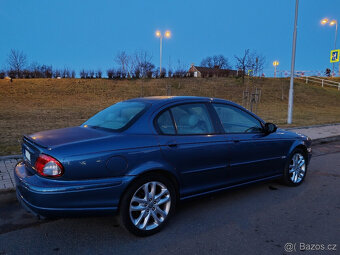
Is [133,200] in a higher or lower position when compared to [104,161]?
lower

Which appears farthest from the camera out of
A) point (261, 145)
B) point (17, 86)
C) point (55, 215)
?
point (17, 86)

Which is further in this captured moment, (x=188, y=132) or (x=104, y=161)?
(x=188, y=132)

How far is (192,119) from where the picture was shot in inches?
141

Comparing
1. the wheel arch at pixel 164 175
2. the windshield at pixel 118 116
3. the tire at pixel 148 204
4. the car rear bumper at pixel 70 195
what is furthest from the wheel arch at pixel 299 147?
the car rear bumper at pixel 70 195

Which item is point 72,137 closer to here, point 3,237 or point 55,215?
point 55,215

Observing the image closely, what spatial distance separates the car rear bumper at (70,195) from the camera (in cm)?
262

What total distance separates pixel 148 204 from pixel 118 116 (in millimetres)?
1136

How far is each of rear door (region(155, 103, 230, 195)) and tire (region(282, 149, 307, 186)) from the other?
4.92 ft

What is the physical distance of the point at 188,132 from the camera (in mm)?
3441

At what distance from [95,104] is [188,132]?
18.6 metres

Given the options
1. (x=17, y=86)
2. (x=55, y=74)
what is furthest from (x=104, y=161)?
(x=55, y=74)

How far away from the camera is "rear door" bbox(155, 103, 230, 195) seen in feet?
10.6

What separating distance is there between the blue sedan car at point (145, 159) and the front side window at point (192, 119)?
0.01m

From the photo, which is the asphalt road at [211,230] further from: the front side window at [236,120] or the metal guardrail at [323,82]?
the metal guardrail at [323,82]
